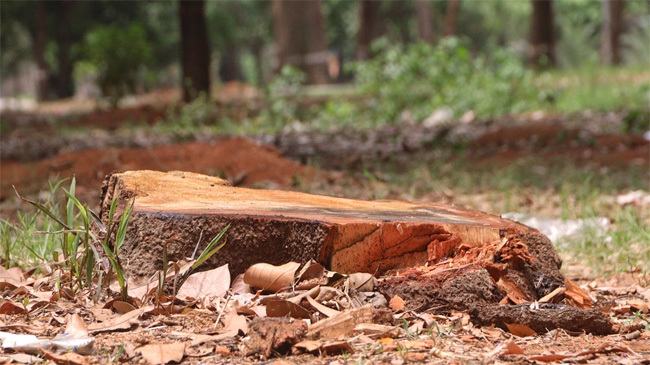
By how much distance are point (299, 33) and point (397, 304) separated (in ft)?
45.9

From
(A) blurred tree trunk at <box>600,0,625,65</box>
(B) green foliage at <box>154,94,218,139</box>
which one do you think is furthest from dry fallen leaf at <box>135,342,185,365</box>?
(A) blurred tree trunk at <box>600,0,625,65</box>

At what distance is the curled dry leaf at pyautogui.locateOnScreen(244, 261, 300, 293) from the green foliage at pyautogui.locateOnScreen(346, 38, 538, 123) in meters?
7.77

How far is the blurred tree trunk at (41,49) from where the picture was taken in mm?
21672

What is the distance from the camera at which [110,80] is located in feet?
41.4

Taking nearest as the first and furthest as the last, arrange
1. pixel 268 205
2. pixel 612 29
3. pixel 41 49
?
pixel 268 205 → pixel 612 29 → pixel 41 49

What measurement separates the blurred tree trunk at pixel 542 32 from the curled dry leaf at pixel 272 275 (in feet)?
49.6

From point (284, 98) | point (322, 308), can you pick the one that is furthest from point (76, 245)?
point (284, 98)

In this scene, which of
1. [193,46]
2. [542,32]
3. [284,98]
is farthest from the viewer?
[542,32]

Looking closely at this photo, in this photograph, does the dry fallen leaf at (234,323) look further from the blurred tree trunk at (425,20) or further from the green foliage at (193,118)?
the blurred tree trunk at (425,20)

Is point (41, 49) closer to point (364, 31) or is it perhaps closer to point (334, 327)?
point (364, 31)

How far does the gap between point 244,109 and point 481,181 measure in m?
6.39

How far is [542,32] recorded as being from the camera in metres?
16.7

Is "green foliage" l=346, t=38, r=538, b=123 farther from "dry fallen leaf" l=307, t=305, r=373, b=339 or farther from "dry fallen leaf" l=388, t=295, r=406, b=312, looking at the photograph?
"dry fallen leaf" l=307, t=305, r=373, b=339

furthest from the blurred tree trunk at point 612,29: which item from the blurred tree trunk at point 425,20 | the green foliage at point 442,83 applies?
the green foliage at point 442,83
